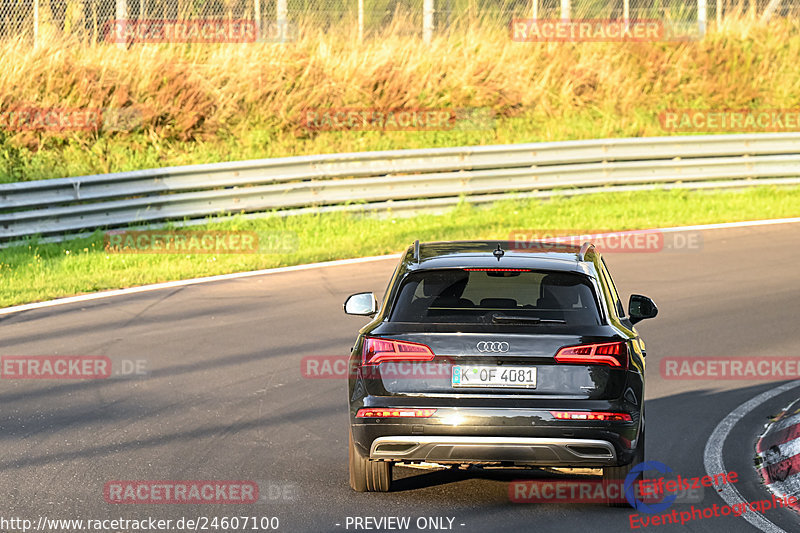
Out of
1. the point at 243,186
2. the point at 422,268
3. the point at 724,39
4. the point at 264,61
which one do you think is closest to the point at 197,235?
the point at 243,186

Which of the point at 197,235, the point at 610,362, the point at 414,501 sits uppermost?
the point at 610,362

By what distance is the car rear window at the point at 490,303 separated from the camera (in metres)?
7.18

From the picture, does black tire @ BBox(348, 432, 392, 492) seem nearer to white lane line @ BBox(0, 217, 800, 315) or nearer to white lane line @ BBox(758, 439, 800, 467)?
white lane line @ BBox(758, 439, 800, 467)

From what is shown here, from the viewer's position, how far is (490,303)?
7500 millimetres

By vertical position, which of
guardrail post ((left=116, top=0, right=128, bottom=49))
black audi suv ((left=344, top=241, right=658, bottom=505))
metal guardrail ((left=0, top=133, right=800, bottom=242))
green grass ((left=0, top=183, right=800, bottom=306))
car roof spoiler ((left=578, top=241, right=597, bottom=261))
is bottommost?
green grass ((left=0, top=183, right=800, bottom=306))

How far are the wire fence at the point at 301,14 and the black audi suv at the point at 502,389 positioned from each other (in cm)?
1891

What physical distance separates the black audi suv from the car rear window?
1 cm

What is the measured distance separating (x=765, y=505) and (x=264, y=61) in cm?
2010

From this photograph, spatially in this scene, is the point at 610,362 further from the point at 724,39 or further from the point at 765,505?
the point at 724,39

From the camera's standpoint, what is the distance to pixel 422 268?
24.7 ft

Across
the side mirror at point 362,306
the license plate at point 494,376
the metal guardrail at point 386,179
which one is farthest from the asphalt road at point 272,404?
the metal guardrail at point 386,179

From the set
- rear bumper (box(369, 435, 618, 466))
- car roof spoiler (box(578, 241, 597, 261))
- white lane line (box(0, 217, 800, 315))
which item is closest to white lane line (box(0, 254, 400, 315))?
white lane line (box(0, 217, 800, 315))

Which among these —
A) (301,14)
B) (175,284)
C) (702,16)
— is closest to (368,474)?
(175,284)

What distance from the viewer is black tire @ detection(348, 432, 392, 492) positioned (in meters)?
7.48
